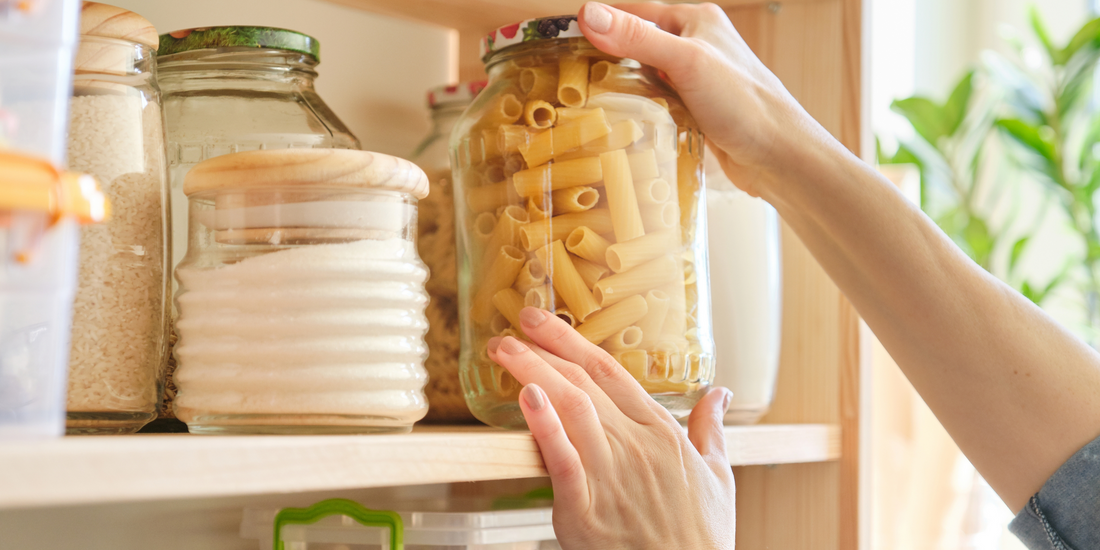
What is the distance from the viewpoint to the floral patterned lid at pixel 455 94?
0.78 metres

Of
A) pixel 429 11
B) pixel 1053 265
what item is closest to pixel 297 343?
pixel 429 11

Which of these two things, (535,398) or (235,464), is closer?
(235,464)

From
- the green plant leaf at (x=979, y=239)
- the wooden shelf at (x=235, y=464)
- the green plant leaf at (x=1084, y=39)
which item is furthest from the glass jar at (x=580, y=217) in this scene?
the green plant leaf at (x=1084, y=39)

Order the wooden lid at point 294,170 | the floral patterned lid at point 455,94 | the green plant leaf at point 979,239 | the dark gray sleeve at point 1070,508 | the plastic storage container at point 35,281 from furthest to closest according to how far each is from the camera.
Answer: the green plant leaf at point 979,239 < the floral patterned lid at point 455,94 < the dark gray sleeve at point 1070,508 < the wooden lid at point 294,170 < the plastic storage container at point 35,281

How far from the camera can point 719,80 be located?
0.64 m

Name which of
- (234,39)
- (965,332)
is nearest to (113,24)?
(234,39)

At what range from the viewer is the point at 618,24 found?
0.60 metres

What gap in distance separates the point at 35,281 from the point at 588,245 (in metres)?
0.33

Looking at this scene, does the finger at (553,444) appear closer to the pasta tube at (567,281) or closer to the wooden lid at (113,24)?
the pasta tube at (567,281)

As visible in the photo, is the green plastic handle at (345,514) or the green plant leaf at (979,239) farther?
the green plant leaf at (979,239)

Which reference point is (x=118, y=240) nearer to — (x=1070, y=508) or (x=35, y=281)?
(x=35, y=281)

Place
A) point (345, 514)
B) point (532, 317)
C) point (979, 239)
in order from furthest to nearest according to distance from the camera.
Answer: point (979, 239) → point (345, 514) → point (532, 317)

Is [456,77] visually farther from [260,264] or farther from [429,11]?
[260,264]

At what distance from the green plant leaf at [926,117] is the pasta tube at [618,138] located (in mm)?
1557
